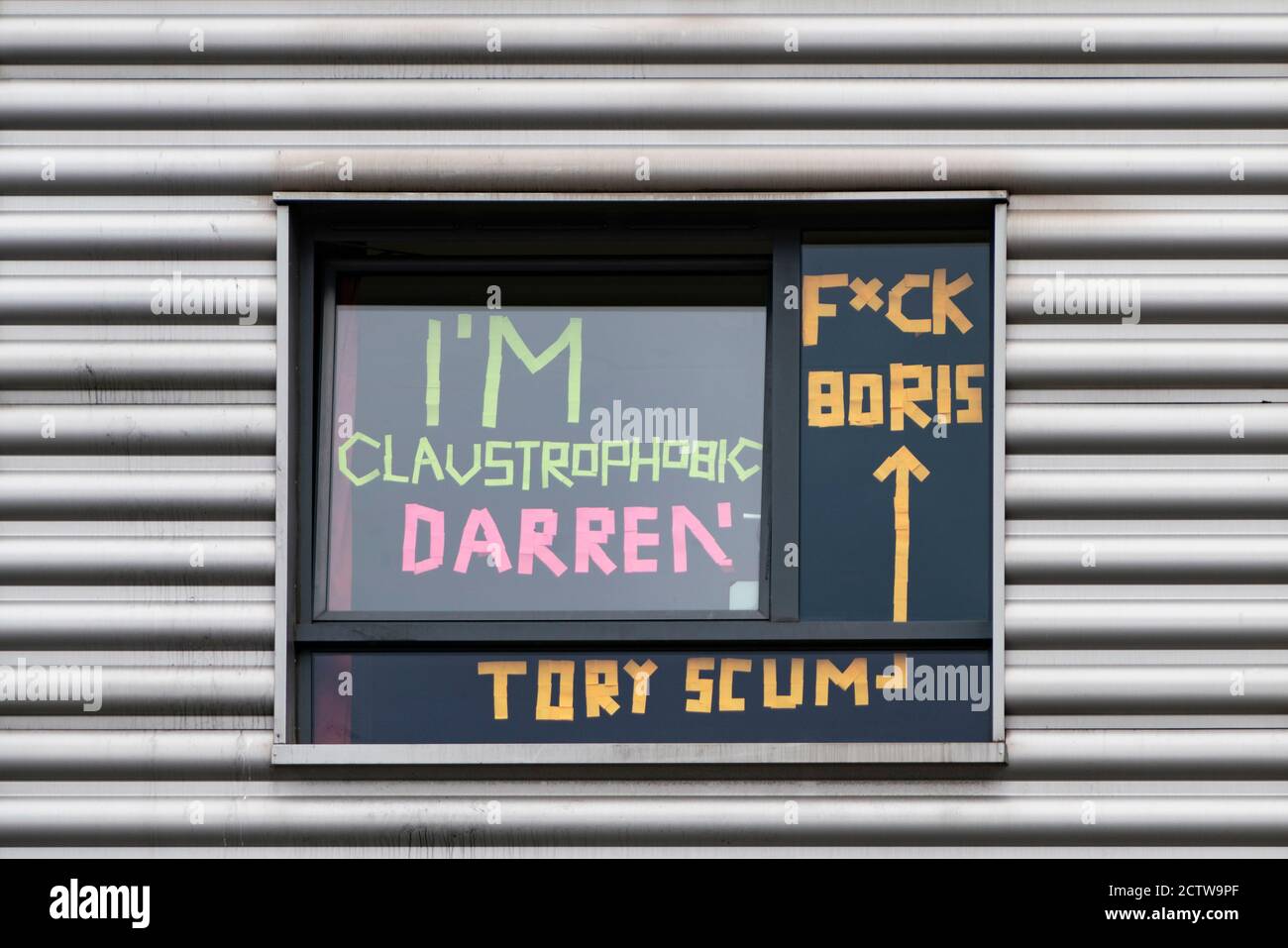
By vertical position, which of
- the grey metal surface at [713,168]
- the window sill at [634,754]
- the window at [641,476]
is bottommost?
the window sill at [634,754]

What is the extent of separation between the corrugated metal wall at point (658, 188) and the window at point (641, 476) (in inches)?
6.3

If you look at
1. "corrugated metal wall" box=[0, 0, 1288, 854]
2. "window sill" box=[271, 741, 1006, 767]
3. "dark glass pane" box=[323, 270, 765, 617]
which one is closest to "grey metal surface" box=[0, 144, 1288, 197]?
"corrugated metal wall" box=[0, 0, 1288, 854]

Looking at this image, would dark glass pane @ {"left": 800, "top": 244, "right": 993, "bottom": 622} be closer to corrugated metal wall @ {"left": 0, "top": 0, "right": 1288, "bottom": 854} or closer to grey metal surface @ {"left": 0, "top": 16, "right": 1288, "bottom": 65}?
corrugated metal wall @ {"left": 0, "top": 0, "right": 1288, "bottom": 854}

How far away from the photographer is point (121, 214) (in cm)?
491

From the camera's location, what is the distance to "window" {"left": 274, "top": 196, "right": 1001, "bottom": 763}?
4824 millimetres

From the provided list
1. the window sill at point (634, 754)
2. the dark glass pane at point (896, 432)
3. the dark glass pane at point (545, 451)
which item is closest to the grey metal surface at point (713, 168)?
the dark glass pane at point (896, 432)

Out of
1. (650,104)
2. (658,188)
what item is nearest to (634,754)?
(658,188)

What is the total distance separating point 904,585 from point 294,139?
2.69 m

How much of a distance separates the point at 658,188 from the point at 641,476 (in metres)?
1.03

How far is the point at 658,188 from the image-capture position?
191 inches

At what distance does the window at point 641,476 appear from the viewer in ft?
15.8

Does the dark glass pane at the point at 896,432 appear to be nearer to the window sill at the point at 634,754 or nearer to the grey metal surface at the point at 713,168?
the grey metal surface at the point at 713,168

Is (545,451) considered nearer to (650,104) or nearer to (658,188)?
(658,188)

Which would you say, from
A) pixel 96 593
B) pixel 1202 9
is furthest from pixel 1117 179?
pixel 96 593
